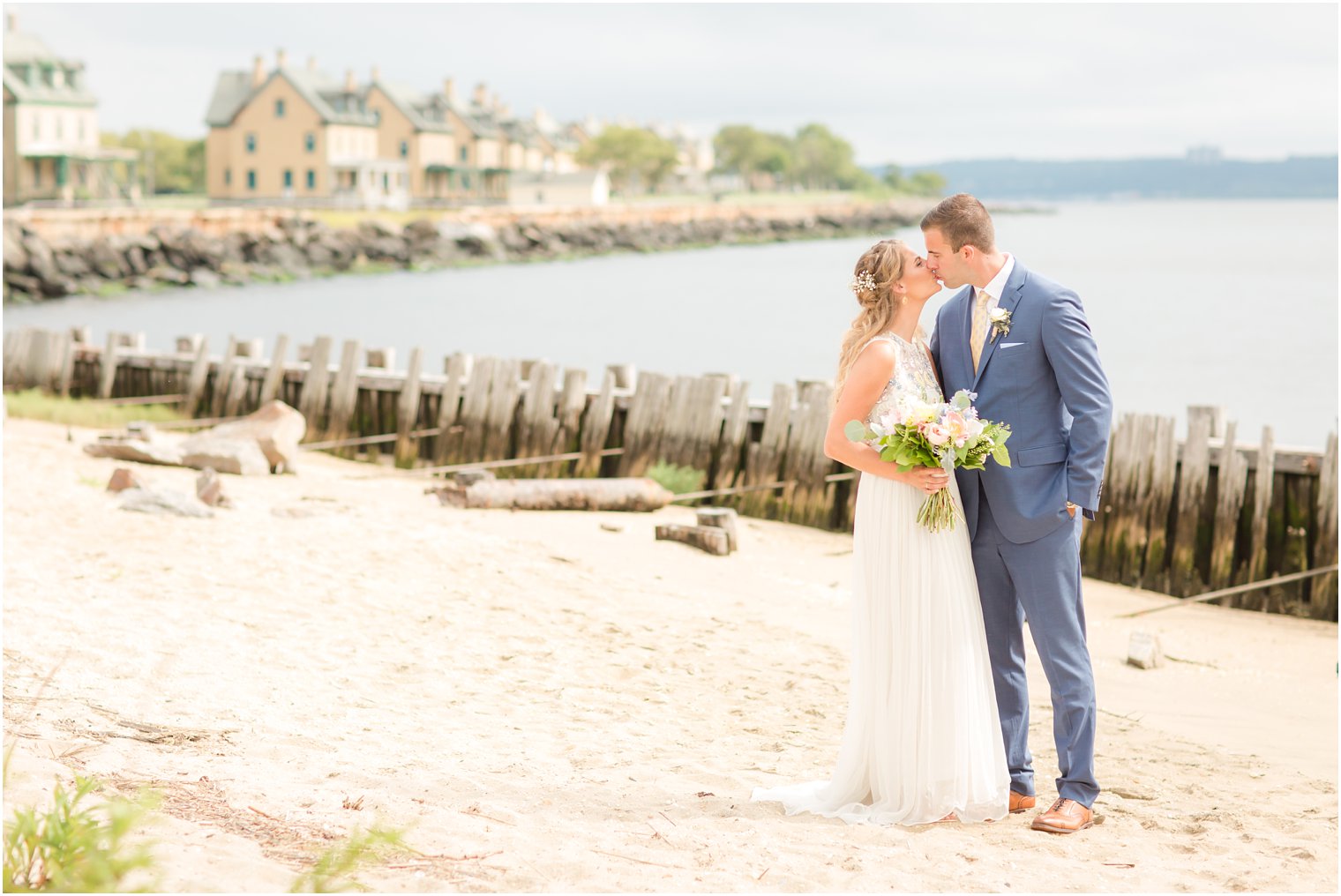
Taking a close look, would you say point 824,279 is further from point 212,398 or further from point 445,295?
point 212,398

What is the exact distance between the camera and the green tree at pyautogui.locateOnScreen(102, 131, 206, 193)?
375 feet

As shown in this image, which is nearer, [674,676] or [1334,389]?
[674,676]

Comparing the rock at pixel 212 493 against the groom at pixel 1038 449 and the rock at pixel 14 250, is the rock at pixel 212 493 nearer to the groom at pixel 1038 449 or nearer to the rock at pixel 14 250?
the groom at pixel 1038 449

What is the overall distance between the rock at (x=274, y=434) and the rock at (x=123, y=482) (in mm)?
2044

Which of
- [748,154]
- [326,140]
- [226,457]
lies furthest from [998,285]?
[748,154]

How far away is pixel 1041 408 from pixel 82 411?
13.4 meters

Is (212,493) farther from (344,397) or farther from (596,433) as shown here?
(344,397)

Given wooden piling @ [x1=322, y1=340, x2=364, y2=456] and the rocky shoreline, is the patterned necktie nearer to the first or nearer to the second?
wooden piling @ [x1=322, y1=340, x2=364, y2=456]

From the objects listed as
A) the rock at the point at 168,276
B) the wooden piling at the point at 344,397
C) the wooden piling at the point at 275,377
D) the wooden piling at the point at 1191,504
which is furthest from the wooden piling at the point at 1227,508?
the rock at the point at 168,276

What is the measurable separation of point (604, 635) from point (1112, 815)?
10.4 ft

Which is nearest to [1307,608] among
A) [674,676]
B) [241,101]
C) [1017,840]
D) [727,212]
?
[674,676]

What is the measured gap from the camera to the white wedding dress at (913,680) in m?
4.74

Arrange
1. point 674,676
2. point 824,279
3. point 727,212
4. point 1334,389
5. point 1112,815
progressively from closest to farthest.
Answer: point 1112,815
point 674,676
point 1334,389
point 824,279
point 727,212

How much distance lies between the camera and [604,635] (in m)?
7.40
